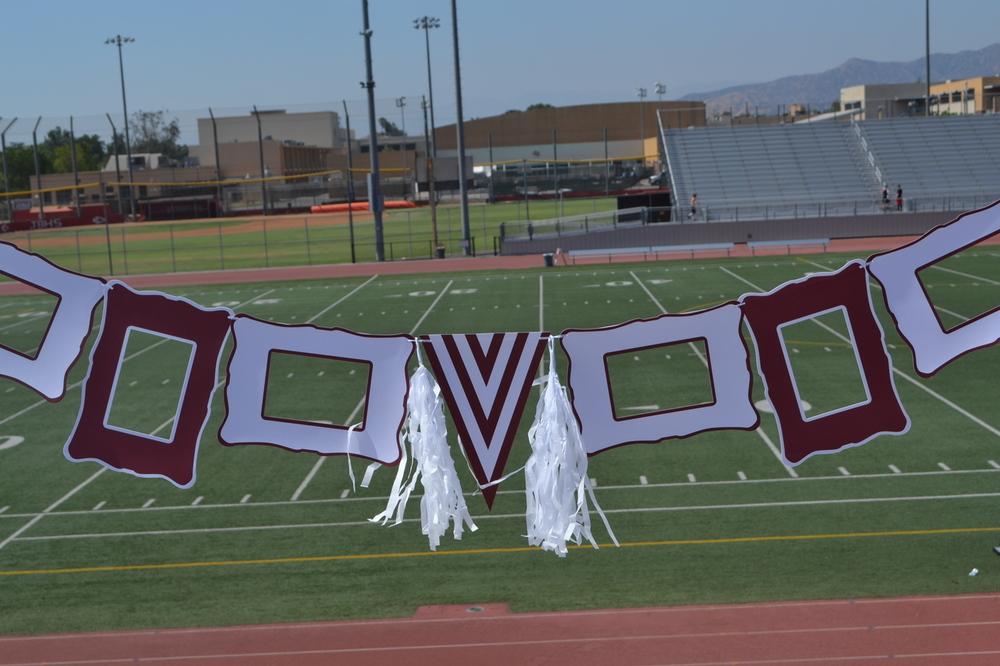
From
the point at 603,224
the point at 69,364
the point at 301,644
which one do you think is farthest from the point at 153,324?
the point at 603,224

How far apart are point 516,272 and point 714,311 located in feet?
102

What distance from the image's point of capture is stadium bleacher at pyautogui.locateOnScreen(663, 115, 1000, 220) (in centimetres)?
5441

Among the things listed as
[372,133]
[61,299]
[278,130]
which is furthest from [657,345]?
[278,130]

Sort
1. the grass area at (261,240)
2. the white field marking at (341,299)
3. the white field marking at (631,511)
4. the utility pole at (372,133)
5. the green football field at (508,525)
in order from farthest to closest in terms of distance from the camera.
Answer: the grass area at (261,240) < the utility pole at (372,133) < the white field marking at (341,299) < the white field marking at (631,511) < the green football field at (508,525)

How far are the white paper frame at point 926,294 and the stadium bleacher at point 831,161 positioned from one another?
4276cm

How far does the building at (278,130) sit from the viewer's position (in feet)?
340

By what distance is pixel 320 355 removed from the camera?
821 centimetres

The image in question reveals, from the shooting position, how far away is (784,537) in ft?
41.8

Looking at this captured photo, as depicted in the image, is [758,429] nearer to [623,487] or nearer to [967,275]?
[623,487]

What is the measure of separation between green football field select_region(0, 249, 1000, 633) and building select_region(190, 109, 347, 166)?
8434 centimetres

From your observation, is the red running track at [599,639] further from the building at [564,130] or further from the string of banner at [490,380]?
the building at [564,130]

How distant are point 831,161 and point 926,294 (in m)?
51.3

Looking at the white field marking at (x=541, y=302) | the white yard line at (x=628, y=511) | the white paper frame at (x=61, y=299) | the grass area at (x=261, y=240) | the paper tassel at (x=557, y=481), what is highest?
the white paper frame at (x=61, y=299)

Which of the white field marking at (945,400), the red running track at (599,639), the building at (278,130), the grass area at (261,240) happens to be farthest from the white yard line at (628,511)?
the building at (278,130)
